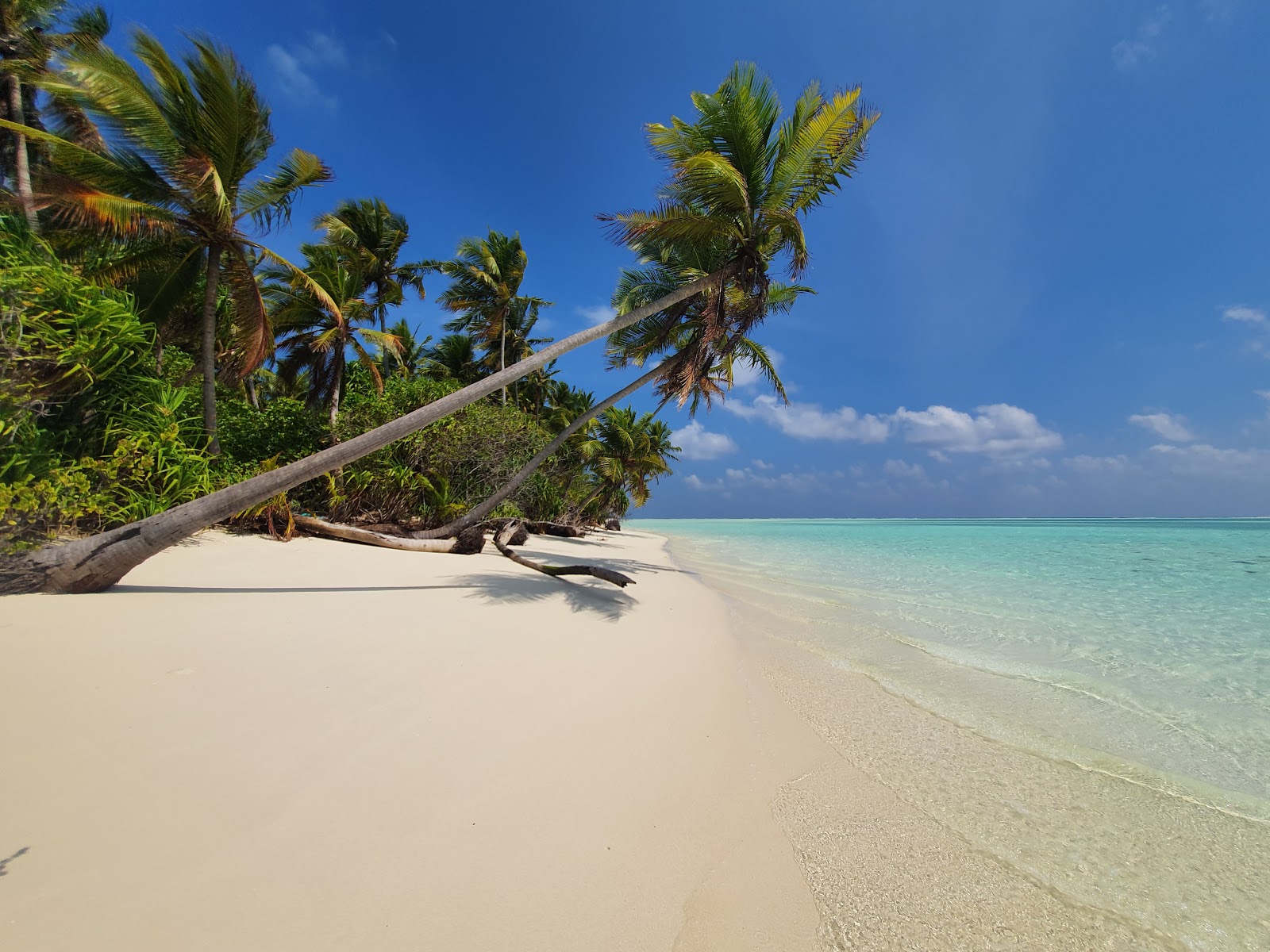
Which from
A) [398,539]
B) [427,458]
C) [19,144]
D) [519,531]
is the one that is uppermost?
[19,144]

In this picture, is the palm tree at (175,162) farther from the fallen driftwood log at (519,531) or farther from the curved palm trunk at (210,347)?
the fallen driftwood log at (519,531)

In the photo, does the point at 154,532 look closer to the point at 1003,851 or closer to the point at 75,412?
the point at 75,412

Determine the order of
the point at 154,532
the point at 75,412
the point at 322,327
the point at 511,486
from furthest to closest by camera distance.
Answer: the point at 322,327 → the point at 511,486 → the point at 75,412 → the point at 154,532

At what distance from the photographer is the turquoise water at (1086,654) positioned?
10.2ft

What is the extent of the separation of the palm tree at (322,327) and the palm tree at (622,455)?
1011 centimetres

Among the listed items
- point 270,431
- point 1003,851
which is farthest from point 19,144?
point 1003,851

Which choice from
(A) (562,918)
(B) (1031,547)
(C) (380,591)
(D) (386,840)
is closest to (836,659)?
(A) (562,918)

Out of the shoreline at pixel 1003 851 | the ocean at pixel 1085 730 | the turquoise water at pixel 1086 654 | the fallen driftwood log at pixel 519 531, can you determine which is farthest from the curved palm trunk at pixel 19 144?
the turquoise water at pixel 1086 654

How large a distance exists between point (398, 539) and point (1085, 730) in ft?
29.3

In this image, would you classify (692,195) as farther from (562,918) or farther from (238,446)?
(238,446)

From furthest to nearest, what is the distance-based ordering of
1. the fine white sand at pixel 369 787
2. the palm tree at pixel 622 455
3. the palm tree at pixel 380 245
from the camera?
the palm tree at pixel 622 455
the palm tree at pixel 380 245
the fine white sand at pixel 369 787

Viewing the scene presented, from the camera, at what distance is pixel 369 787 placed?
1967mm

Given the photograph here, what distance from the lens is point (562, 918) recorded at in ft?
4.90

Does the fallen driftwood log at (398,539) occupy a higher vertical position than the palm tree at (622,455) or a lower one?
lower
